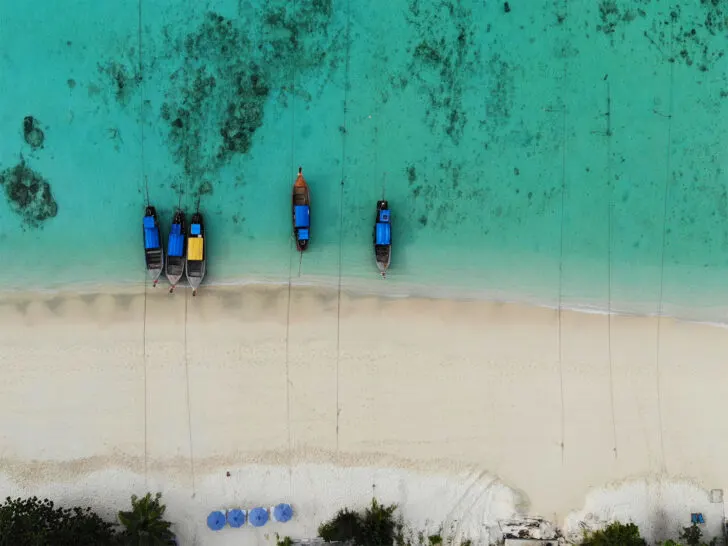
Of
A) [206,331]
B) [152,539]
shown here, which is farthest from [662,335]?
[152,539]

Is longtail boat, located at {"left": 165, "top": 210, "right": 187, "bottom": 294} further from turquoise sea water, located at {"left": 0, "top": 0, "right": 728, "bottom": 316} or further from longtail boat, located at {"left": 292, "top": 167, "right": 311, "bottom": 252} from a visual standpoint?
longtail boat, located at {"left": 292, "top": 167, "right": 311, "bottom": 252}

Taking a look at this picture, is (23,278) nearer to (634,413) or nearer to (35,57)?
(35,57)

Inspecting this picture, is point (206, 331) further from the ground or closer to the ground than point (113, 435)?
further from the ground

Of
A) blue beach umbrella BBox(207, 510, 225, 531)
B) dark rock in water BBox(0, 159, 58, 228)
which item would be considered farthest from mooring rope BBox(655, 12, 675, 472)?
dark rock in water BBox(0, 159, 58, 228)

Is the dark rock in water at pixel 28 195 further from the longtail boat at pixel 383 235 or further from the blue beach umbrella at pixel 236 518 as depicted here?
the blue beach umbrella at pixel 236 518

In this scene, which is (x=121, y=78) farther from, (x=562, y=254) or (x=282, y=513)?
(x=562, y=254)

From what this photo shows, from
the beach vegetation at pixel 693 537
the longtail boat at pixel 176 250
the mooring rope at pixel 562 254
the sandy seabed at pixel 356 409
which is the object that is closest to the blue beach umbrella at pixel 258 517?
the sandy seabed at pixel 356 409
